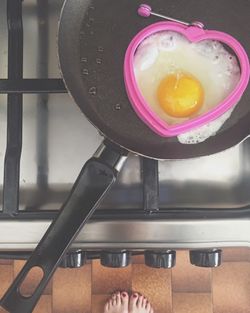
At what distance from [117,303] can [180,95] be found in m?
0.77

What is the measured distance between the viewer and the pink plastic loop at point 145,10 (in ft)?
2.26

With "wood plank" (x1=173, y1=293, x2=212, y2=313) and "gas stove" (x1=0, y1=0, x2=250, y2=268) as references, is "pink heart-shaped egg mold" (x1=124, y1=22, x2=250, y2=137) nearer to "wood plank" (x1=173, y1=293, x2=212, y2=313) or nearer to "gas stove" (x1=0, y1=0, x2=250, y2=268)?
"gas stove" (x1=0, y1=0, x2=250, y2=268)

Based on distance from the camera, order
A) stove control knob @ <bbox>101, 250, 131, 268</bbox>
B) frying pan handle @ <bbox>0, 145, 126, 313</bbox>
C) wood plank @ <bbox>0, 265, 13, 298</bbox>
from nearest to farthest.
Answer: frying pan handle @ <bbox>0, 145, 126, 313</bbox>, stove control knob @ <bbox>101, 250, 131, 268</bbox>, wood plank @ <bbox>0, 265, 13, 298</bbox>

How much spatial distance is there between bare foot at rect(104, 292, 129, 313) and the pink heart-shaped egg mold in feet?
2.40

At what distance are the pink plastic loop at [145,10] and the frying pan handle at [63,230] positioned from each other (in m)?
0.22

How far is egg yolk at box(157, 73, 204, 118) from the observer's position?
671mm

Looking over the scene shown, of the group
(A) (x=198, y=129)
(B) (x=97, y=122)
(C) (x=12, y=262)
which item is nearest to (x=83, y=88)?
(B) (x=97, y=122)

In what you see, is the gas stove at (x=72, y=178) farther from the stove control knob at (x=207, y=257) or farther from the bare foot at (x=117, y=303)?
the bare foot at (x=117, y=303)

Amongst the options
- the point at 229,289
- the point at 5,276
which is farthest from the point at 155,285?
the point at 5,276

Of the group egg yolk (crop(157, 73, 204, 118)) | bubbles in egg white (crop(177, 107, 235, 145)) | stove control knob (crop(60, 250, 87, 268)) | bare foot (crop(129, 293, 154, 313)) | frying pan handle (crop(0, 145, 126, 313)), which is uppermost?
egg yolk (crop(157, 73, 204, 118))

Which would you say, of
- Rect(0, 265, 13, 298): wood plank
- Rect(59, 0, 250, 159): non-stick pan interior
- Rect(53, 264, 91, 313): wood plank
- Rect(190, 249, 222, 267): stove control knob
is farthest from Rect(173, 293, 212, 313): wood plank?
Rect(59, 0, 250, 159): non-stick pan interior

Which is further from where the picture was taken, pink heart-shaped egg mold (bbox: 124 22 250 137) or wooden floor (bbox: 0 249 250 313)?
wooden floor (bbox: 0 249 250 313)

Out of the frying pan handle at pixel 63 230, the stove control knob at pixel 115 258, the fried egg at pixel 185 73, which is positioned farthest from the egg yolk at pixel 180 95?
the stove control knob at pixel 115 258

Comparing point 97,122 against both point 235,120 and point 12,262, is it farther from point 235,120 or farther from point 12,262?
point 12,262
